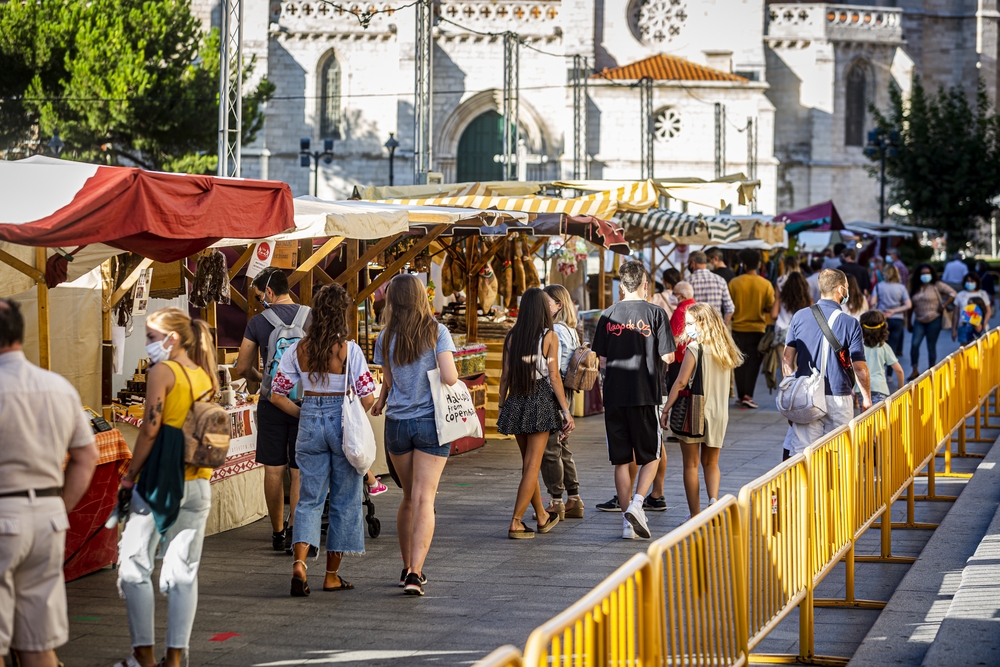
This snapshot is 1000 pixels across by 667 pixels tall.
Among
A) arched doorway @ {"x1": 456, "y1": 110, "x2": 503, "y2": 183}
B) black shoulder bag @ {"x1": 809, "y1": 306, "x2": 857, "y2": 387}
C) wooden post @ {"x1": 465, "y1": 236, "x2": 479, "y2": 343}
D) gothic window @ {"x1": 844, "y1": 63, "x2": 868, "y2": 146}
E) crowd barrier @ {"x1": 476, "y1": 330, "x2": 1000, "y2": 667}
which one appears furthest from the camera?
gothic window @ {"x1": 844, "y1": 63, "x2": 868, "y2": 146}

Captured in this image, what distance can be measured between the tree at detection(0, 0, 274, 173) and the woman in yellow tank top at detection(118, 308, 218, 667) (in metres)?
31.5

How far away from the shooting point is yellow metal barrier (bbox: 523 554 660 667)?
2988mm

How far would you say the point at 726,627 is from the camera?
4480 mm

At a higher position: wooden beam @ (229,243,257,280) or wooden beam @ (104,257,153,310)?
wooden beam @ (229,243,257,280)

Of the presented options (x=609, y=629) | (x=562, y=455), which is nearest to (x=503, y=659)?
(x=609, y=629)

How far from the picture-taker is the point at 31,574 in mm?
4230


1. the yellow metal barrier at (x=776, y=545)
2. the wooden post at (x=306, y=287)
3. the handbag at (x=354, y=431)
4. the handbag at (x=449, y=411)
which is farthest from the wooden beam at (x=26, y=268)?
the yellow metal barrier at (x=776, y=545)

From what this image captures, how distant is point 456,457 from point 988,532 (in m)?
5.29

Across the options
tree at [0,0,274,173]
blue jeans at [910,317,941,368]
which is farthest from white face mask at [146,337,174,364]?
tree at [0,0,274,173]

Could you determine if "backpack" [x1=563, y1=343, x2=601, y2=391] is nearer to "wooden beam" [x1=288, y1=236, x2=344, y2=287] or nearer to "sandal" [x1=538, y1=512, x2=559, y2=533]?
"sandal" [x1=538, y1=512, x2=559, y2=533]

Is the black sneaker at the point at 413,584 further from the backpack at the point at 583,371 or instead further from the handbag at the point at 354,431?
the backpack at the point at 583,371

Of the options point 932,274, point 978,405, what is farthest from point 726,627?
point 932,274

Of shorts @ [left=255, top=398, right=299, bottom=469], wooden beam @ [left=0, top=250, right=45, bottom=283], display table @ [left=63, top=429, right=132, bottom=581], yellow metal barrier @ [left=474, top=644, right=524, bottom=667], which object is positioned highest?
wooden beam @ [left=0, top=250, right=45, bottom=283]

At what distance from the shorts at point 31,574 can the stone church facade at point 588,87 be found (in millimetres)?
43058
